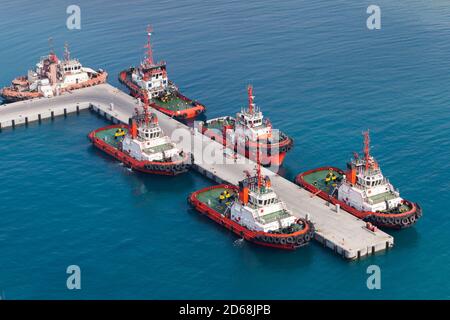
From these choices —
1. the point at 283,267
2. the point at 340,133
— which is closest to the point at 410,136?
the point at 340,133

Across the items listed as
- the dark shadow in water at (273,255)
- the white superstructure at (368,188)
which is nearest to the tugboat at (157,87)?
the white superstructure at (368,188)

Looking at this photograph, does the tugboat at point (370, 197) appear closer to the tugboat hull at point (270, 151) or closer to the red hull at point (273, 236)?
the red hull at point (273, 236)

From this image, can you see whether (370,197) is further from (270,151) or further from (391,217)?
(270,151)

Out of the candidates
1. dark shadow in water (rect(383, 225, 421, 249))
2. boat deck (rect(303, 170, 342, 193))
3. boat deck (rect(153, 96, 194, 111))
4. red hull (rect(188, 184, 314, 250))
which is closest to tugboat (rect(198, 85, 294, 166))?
boat deck (rect(303, 170, 342, 193))

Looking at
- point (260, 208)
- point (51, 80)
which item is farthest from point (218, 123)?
point (51, 80)
